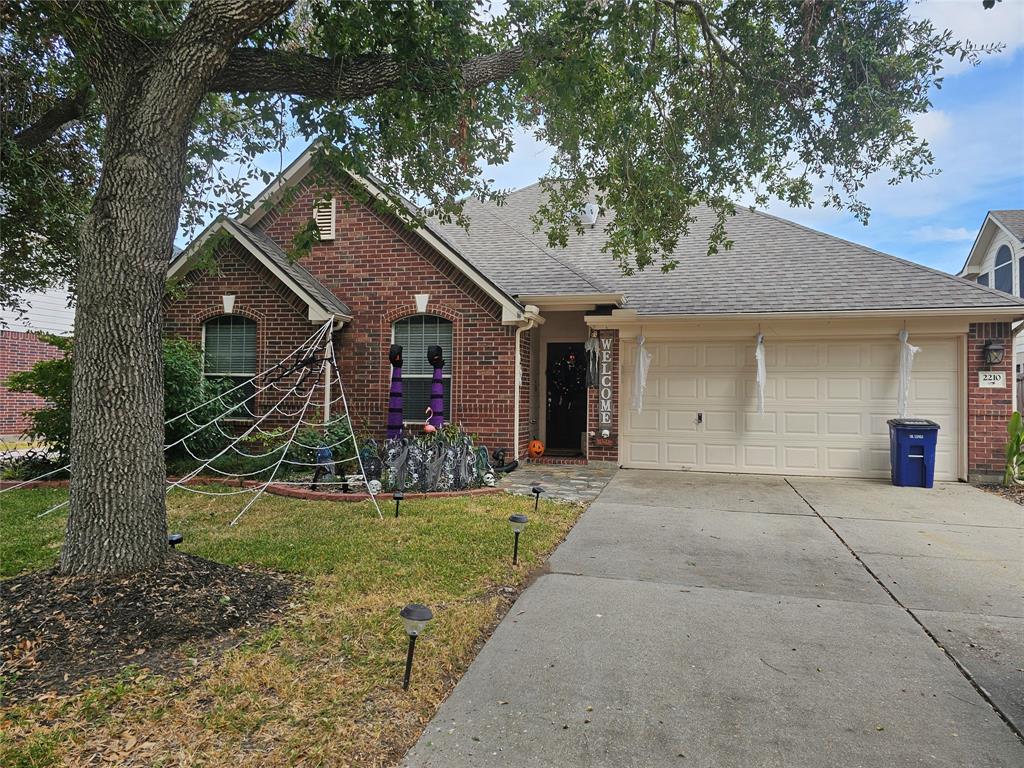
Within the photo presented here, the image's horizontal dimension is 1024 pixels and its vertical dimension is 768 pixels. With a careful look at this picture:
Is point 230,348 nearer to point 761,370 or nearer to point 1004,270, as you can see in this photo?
point 761,370

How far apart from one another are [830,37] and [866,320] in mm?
4606

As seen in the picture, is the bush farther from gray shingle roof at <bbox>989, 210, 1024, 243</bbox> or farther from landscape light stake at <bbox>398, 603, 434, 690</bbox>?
gray shingle roof at <bbox>989, 210, 1024, 243</bbox>

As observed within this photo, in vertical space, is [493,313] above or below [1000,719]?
above

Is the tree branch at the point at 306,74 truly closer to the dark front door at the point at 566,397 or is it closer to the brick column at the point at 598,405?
the brick column at the point at 598,405

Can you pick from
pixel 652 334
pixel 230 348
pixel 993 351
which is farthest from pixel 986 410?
pixel 230 348

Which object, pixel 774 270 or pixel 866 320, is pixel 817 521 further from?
pixel 774 270

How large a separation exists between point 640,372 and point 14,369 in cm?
1701

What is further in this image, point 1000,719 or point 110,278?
point 110,278

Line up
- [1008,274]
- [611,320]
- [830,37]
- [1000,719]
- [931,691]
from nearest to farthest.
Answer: [1000,719] < [931,691] < [830,37] < [611,320] < [1008,274]

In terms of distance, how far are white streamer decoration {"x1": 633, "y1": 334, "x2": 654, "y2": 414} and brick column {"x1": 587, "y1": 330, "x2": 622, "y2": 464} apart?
349 millimetres

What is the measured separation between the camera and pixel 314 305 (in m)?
9.62

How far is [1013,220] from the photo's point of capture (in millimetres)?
17609

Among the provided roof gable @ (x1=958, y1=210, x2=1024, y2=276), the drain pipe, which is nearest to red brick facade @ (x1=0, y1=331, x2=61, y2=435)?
the drain pipe

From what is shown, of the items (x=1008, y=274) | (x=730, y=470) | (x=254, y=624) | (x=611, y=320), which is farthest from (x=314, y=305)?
(x=1008, y=274)
